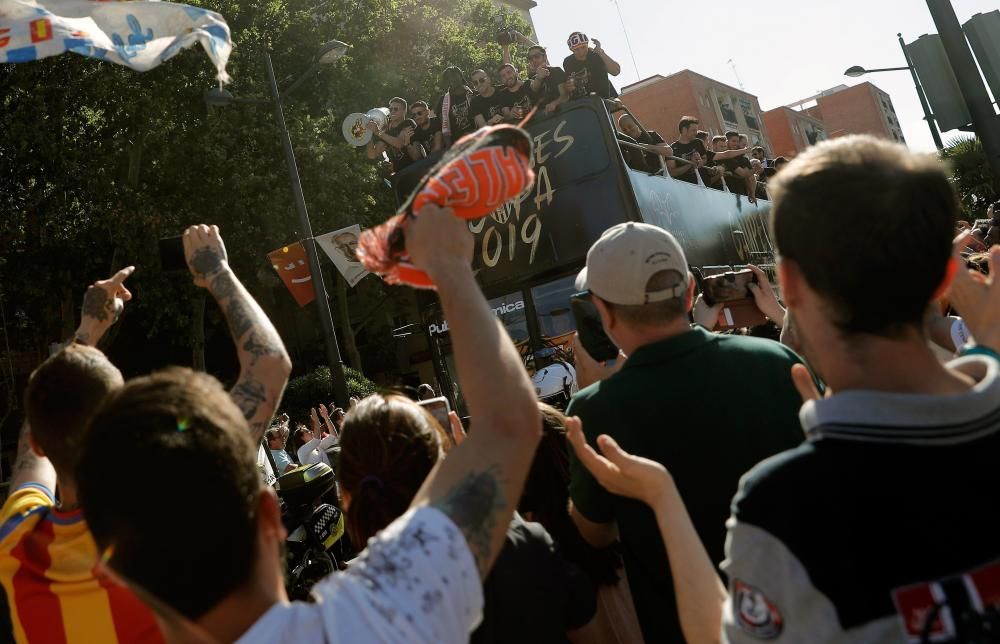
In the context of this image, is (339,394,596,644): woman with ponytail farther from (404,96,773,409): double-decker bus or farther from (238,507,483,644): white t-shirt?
(404,96,773,409): double-decker bus

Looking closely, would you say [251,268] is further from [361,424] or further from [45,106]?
[361,424]

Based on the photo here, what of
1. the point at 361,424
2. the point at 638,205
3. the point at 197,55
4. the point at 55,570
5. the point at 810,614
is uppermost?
the point at 197,55

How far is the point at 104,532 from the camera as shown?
1186mm

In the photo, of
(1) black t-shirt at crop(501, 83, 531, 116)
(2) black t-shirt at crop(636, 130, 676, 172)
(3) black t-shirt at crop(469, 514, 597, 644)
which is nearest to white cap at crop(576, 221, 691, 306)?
(3) black t-shirt at crop(469, 514, 597, 644)

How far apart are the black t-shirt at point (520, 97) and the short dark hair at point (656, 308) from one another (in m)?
7.64

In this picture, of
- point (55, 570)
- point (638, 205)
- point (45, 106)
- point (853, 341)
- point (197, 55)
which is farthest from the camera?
point (197, 55)

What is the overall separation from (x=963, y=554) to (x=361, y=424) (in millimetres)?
1400

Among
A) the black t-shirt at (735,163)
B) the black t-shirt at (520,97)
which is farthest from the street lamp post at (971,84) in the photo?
the black t-shirt at (735,163)

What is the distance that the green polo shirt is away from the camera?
216 centimetres

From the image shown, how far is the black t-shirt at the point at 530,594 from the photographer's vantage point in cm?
190

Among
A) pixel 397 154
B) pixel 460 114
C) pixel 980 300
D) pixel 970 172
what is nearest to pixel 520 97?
pixel 460 114

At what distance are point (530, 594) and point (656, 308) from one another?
87 centimetres

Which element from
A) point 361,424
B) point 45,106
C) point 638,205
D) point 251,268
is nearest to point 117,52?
point 361,424

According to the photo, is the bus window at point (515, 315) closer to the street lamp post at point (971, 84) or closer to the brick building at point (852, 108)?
the street lamp post at point (971, 84)
